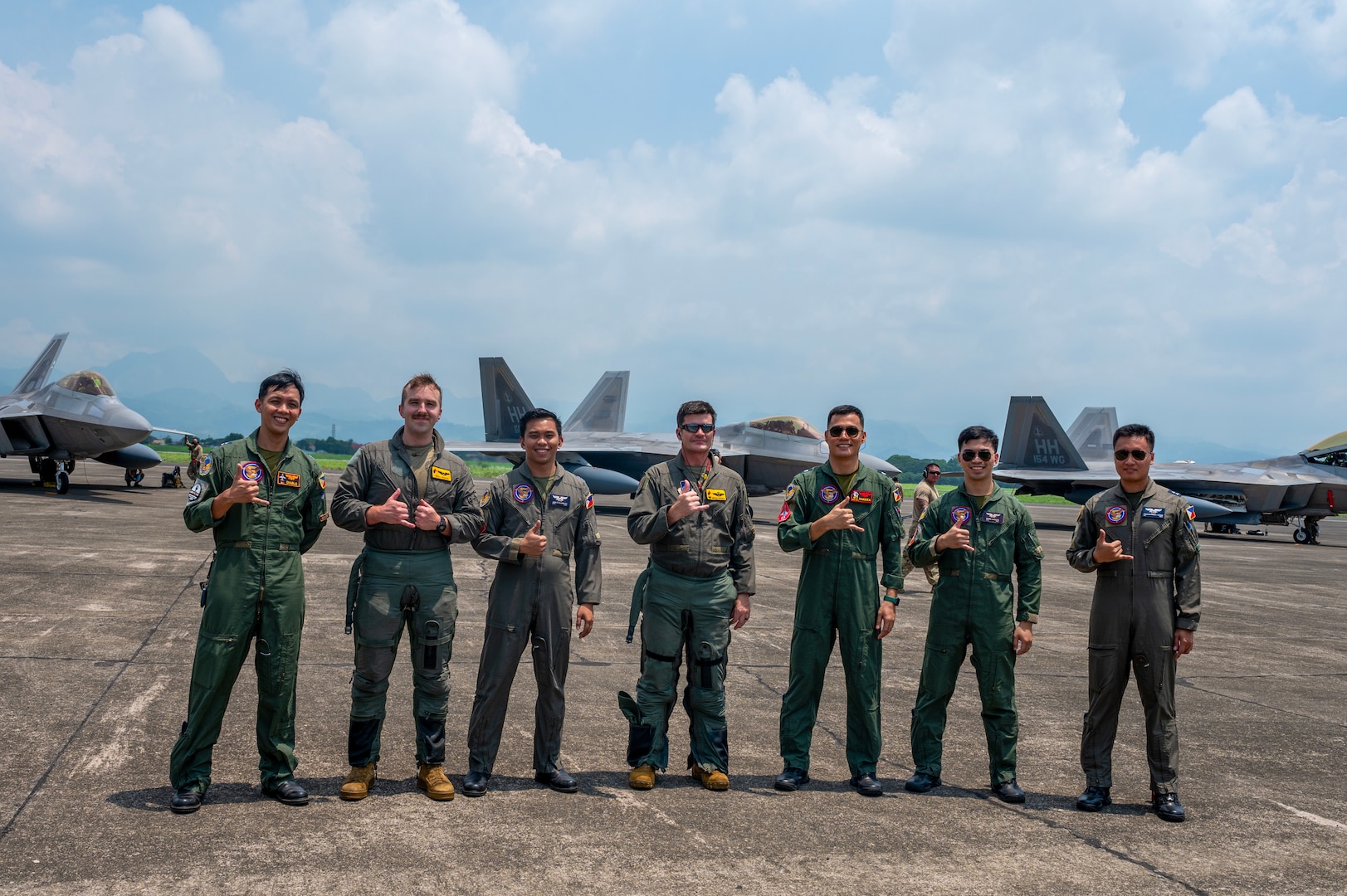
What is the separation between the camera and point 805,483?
5.54m

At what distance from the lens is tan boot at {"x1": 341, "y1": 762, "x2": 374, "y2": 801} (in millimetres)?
4535

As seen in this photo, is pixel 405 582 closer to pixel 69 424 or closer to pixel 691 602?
pixel 691 602

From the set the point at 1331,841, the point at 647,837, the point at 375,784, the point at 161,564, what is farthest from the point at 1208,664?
the point at 161,564

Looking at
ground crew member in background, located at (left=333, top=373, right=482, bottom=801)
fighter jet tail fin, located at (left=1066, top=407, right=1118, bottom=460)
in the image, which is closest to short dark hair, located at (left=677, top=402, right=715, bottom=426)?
ground crew member in background, located at (left=333, top=373, right=482, bottom=801)

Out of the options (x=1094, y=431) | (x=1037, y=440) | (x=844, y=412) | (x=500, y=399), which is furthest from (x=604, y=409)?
(x=844, y=412)

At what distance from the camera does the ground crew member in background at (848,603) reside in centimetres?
516

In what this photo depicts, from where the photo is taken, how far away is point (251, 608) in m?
4.57

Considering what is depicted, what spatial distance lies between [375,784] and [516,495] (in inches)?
64.8

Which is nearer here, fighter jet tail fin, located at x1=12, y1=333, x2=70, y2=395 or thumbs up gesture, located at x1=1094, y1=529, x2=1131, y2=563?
thumbs up gesture, located at x1=1094, y1=529, x2=1131, y2=563

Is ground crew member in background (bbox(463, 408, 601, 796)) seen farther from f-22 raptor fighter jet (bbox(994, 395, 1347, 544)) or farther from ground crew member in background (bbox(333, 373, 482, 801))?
f-22 raptor fighter jet (bbox(994, 395, 1347, 544))

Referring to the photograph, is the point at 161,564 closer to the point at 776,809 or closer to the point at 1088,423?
the point at 776,809

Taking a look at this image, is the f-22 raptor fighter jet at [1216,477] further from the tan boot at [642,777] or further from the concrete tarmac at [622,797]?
the tan boot at [642,777]

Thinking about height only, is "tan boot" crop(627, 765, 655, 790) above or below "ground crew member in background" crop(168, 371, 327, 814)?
below

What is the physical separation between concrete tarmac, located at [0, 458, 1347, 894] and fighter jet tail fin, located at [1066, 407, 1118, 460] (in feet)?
114
